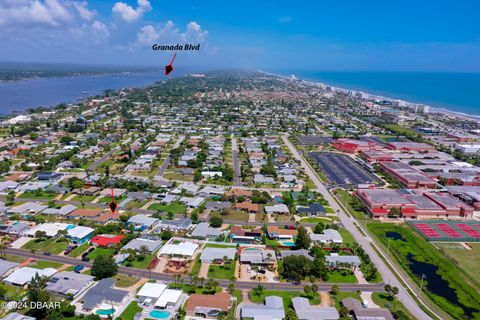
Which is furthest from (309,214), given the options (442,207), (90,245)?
(90,245)

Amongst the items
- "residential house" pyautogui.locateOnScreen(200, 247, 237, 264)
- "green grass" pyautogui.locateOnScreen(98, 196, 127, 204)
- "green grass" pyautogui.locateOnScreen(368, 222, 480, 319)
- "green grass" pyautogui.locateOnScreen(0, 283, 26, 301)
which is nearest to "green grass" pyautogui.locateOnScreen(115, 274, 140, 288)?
"residential house" pyautogui.locateOnScreen(200, 247, 237, 264)

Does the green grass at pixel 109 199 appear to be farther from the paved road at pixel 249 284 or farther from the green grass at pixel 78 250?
the paved road at pixel 249 284

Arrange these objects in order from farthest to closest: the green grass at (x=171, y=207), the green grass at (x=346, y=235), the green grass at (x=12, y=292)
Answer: the green grass at (x=171, y=207)
the green grass at (x=346, y=235)
the green grass at (x=12, y=292)

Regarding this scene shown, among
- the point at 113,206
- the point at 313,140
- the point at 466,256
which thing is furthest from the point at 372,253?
the point at 313,140

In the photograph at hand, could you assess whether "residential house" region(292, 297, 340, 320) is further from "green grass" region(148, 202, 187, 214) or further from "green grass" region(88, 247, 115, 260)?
"green grass" region(148, 202, 187, 214)

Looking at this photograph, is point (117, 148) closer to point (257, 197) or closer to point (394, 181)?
point (257, 197)

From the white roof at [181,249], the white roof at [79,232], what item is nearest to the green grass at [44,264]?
the white roof at [79,232]
